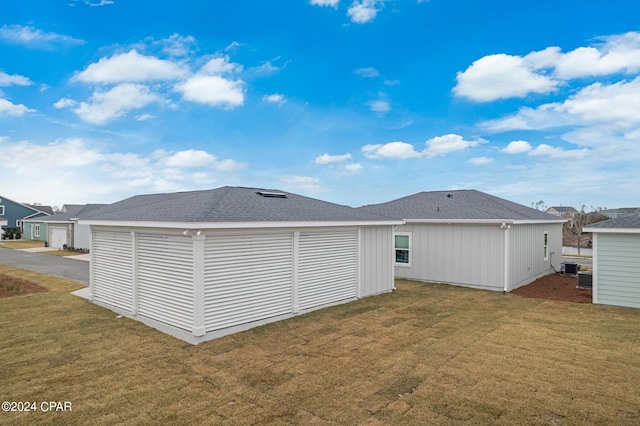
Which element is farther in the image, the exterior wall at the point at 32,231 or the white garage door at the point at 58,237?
the exterior wall at the point at 32,231

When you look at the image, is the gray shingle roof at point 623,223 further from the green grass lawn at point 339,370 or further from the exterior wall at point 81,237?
the exterior wall at point 81,237

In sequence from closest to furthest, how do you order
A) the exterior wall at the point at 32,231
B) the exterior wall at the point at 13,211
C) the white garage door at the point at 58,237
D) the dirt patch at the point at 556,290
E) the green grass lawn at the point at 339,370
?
the green grass lawn at the point at 339,370 < the dirt patch at the point at 556,290 < the white garage door at the point at 58,237 < the exterior wall at the point at 32,231 < the exterior wall at the point at 13,211

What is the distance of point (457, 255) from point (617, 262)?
4669mm

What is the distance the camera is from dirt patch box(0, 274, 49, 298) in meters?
11.8

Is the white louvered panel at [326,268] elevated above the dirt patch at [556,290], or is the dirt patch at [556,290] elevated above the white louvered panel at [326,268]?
the white louvered panel at [326,268]

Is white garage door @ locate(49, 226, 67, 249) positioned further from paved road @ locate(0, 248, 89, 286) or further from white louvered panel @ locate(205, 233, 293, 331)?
white louvered panel @ locate(205, 233, 293, 331)

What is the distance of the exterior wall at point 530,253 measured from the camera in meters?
12.7

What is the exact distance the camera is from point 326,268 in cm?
970

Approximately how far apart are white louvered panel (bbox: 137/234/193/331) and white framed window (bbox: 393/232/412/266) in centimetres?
946

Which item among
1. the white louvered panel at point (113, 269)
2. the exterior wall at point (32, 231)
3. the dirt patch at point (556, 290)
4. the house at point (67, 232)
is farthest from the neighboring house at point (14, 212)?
the dirt patch at point (556, 290)

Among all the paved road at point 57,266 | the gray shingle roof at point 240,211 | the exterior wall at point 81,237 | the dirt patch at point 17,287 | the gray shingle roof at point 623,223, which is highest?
the gray shingle roof at point 240,211

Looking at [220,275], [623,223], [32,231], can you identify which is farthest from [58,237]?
[623,223]

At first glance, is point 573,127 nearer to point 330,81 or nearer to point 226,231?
point 330,81

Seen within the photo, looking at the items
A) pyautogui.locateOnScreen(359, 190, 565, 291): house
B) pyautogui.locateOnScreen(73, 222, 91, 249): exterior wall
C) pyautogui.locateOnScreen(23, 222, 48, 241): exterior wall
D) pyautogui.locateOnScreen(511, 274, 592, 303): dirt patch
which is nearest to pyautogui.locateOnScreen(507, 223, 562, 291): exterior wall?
pyautogui.locateOnScreen(359, 190, 565, 291): house
